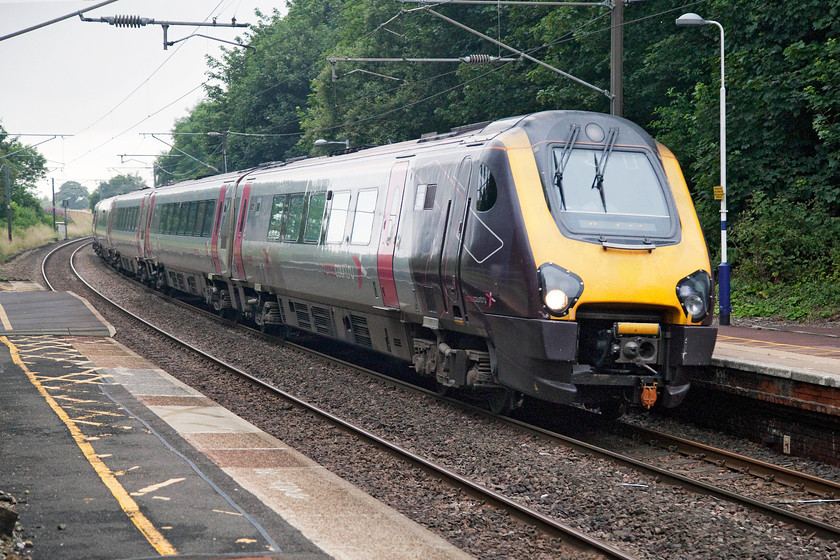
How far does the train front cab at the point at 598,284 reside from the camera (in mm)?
9125

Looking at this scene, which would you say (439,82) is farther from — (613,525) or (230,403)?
(613,525)

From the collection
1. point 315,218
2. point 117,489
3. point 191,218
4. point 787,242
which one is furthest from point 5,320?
point 787,242

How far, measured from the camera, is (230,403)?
40.7ft

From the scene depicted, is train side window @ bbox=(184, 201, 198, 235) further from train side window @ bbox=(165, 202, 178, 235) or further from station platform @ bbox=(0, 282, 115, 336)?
station platform @ bbox=(0, 282, 115, 336)

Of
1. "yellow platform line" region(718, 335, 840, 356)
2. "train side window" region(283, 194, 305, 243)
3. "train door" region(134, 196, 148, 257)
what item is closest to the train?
"train side window" region(283, 194, 305, 243)

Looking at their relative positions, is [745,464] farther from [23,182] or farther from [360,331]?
[23,182]

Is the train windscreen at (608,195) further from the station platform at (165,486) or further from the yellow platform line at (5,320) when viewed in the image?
the yellow platform line at (5,320)

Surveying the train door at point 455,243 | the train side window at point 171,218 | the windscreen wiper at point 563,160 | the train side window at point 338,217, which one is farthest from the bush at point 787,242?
the train side window at point 171,218

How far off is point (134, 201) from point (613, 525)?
97.0 feet

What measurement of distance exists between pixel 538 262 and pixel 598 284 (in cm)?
62

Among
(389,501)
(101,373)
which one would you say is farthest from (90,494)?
(101,373)

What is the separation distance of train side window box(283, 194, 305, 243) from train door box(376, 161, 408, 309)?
11.6 ft

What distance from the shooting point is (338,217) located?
559 inches

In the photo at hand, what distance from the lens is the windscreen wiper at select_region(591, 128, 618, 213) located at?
986 centimetres
